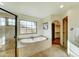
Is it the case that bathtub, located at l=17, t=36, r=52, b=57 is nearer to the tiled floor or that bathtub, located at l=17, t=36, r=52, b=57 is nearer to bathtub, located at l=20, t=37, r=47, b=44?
bathtub, located at l=20, t=37, r=47, b=44

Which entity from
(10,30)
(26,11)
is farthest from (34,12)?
(10,30)

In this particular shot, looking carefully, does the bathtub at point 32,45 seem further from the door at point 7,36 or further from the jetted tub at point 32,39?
the door at point 7,36

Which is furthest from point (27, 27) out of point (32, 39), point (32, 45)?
point (32, 45)

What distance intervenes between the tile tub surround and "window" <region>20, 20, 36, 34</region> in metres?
0.31

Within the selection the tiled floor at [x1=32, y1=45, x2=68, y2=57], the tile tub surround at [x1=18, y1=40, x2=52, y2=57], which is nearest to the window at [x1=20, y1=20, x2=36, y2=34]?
the tile tub surround at [x1=18, y1=40, x2=52, y2=57]

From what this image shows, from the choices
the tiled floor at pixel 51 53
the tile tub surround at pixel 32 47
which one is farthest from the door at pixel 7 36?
the tiled floor at pixel 51 53

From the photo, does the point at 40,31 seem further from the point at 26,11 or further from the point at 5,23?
the point at 5,23

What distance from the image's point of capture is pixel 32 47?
210cm

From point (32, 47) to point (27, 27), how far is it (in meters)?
0.53

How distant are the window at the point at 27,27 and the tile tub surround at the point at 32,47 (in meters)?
0.31

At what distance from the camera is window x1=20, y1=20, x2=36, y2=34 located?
1.80m

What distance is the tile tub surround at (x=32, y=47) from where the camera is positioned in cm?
196

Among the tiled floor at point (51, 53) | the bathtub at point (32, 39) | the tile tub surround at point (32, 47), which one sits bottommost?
the tiled floor at point (51, 53)

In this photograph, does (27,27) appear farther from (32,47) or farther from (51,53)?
(51,53)
